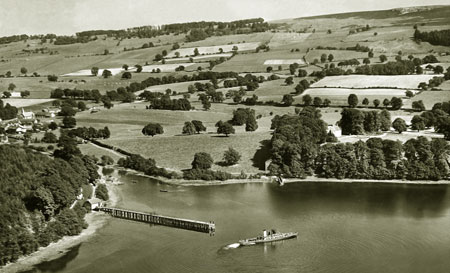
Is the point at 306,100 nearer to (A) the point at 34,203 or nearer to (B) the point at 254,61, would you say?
(B) the point at 254,61

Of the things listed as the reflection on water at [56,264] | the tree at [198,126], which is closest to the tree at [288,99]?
the tree at [198,126]

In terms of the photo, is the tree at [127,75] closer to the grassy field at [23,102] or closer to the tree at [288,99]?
the grassy field at [23,102]

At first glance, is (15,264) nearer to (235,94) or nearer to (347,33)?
(235,94)

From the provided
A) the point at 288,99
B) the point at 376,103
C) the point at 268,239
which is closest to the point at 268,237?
the point at 268,239

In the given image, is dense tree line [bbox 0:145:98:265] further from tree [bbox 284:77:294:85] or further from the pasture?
the pasture

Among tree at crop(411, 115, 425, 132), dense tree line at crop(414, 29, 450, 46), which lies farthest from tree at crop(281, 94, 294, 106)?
dense tree line at crop(414, 29, 450, 46)

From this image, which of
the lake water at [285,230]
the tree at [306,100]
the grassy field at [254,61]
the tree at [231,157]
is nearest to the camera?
the lake water at [285,230]

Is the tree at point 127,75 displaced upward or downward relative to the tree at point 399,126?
upward

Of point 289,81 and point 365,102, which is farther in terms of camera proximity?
point 289,81
